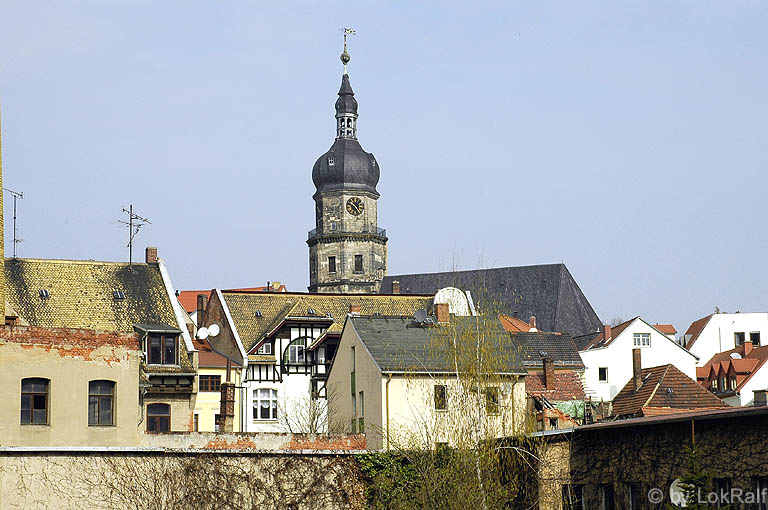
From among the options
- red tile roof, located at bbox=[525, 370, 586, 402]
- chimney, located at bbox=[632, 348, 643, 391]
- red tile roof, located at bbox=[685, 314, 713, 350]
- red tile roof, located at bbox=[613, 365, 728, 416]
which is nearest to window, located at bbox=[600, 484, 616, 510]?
red tile roof, located at bbox=[613, 365, 728, 416]

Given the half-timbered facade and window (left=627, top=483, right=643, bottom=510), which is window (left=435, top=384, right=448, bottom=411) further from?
window (left=627, top=483, right=643, bottom=510)

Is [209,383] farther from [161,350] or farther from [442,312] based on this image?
[442,312]

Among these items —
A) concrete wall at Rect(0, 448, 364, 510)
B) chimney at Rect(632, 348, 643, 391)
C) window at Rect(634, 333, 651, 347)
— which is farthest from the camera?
window at Rect(634, 333, 651, 347)

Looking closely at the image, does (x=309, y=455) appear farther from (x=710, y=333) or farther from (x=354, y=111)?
(x=354, y=111)

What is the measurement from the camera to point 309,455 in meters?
30.3

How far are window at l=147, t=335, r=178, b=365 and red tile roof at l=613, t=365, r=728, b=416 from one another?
57.5ft

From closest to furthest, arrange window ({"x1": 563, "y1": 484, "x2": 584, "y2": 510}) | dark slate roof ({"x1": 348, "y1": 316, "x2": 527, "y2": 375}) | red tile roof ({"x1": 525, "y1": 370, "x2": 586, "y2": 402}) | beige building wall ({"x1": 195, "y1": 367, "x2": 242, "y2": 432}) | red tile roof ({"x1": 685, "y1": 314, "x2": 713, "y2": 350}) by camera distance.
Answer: window ({"x1": 563, "y1": 484, "x2": 584, "y2": 510}), dark slate roof ({"x1": 348, "y1": 316, "x2": 527, "y2": 375}), beige building wall ({"x1": 195, "y1": 367, "x2": 242, "y2": 432}), red tile roof ({"x1": 525, "y1": 370, "x2": 586, "y2": 402}), red tile roof ({"x1": 685, "y1": 314, "x2": 713, "y2": 350})

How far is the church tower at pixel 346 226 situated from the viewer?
11150 cm

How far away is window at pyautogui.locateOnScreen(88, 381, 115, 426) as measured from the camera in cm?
3584

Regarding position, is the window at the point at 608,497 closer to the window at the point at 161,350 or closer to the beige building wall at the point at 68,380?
Result: the beige building wall at the point at 68,380

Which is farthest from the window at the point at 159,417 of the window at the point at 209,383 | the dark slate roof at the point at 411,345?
the window at the point at 209,383

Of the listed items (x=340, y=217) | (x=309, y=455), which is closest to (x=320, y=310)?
(x=309, y=455)

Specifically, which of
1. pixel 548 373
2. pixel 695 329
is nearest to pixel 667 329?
pixel 695 329

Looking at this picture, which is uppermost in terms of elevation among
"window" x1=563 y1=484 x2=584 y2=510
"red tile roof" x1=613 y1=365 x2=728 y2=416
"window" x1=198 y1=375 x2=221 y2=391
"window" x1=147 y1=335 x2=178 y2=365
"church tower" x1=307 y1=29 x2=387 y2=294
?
"church tower" x1=307 y1=29 x2=387 y2=294
